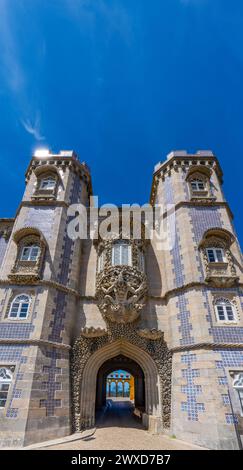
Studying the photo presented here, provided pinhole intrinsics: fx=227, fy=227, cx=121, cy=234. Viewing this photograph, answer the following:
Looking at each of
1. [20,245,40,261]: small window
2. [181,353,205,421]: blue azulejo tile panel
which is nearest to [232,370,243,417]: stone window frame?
[181,353,205,421]: blue azulejo tile panel

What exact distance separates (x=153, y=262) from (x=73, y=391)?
33.6 ft

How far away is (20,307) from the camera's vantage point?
1384 centimetres

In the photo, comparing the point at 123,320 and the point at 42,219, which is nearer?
the point at 123,320

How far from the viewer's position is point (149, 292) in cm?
1672

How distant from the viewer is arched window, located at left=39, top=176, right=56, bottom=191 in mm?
20587

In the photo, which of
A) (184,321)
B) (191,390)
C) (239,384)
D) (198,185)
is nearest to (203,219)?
(198,185)

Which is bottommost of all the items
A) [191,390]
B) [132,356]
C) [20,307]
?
[191,390]

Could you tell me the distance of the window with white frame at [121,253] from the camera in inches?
653

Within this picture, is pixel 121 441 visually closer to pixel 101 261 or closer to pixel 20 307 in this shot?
pixel 20 307

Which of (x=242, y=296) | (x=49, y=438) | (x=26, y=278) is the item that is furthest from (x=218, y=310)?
(x=26, y=278)

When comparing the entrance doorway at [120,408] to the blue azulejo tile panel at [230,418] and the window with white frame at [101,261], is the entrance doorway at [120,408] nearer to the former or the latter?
the blue azulejo tile panel at [230,418]

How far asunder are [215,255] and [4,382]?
14711 mm

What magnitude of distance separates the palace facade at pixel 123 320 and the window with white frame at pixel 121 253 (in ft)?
0.27
